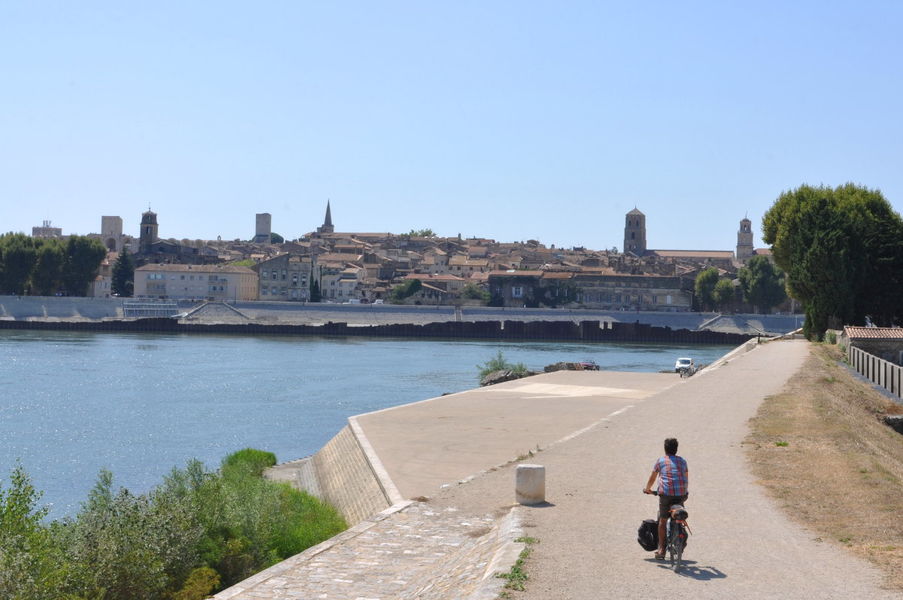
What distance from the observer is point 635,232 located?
177 metres

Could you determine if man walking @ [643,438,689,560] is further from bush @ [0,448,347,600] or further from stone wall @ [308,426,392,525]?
stone wall @ [308,426,392,525]

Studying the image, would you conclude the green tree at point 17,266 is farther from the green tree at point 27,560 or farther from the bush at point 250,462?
the green tree at point 27,560

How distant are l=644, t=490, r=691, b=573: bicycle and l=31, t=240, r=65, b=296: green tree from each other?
10467 centimetres

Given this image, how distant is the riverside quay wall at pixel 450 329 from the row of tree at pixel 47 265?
38.4 feet

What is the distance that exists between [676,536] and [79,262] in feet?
349

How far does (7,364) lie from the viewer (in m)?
54.8

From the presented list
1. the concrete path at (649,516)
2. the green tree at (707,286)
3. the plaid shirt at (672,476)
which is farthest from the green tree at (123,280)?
the plaid shirt at (672,476)

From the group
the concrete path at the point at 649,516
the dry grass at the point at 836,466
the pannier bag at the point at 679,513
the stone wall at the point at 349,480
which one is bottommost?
the stone wall at the point at 349,480

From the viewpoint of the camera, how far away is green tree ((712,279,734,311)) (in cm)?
11162

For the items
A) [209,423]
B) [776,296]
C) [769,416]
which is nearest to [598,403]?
[769,416]

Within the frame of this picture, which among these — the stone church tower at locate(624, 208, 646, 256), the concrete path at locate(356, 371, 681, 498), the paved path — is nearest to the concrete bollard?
the paved path

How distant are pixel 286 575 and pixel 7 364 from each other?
49.7 m

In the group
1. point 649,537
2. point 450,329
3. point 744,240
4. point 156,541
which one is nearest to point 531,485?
point 649,537

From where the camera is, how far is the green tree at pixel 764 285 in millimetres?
106375
